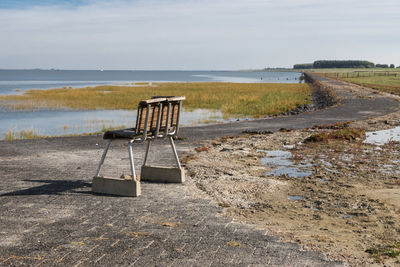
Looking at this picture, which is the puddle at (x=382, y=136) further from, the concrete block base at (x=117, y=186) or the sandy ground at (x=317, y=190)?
the concrete block base at (x=117, y=186)

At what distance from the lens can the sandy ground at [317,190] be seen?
5.39 m

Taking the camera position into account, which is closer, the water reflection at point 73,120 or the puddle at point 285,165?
the puddle at point 285,165

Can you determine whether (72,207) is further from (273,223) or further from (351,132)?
(351,132)

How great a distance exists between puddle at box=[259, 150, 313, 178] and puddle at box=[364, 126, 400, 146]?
377cm

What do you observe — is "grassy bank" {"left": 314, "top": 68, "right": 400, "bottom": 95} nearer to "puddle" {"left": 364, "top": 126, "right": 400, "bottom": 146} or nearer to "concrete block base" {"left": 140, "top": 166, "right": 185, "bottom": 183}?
"puddle" {"left": 364, "top": 126, "right": 400, "bottom": 146}

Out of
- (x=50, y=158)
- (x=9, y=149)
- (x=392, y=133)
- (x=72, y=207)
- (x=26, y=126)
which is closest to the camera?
Answer: (x=72, y=207)

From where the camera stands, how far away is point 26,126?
25.2 metres

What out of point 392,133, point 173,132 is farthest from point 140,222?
point 392,133

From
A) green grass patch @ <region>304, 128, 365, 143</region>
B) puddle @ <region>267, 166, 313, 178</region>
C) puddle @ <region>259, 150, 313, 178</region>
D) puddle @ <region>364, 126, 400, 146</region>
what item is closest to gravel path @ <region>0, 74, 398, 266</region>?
puddle @ <region>267, 166, 313, 178</region>

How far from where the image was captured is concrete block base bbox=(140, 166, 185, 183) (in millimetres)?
8203

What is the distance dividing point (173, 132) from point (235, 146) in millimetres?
5269

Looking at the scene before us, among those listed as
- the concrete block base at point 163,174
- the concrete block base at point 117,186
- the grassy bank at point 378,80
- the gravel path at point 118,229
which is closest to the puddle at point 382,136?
the concrete block base at point 163,174

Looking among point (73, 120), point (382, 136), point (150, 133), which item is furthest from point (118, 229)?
point (73, 120)

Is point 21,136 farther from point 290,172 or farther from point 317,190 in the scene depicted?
point 317,190
